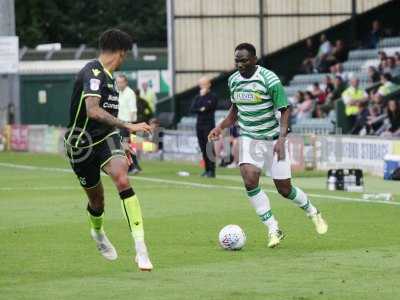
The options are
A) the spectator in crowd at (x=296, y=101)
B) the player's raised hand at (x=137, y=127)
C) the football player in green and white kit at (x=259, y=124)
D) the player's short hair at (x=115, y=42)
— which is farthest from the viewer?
the spectator in crowd at (x=296, y=101)

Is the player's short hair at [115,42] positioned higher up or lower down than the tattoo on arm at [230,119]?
higher up

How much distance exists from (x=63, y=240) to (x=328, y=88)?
2022 centimetres

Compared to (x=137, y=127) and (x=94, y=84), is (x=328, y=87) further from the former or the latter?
(x=137, y=127)

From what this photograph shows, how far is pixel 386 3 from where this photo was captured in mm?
40156

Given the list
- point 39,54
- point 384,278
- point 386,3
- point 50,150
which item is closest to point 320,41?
point 386,3

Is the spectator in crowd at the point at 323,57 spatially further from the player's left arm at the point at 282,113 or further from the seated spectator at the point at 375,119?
the player's left arm at the point at 282,113

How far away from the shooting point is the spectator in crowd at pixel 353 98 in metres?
31.1

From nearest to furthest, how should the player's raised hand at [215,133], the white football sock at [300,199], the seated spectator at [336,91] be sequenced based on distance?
the white football sock at [300,199] < the player's raised hand at [215,133] < the seated spectator at [336,91]

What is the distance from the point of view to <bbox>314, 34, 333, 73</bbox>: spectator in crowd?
3793 cm

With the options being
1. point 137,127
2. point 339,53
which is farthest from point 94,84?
point 339,53

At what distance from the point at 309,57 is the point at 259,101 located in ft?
84.8

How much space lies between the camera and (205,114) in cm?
2695

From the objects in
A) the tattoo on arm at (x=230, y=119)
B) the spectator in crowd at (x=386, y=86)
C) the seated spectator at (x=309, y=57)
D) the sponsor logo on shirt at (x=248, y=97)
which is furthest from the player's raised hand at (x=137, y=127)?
the seated spectator at (x=309, y=57)

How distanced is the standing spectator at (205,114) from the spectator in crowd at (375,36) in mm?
11820
